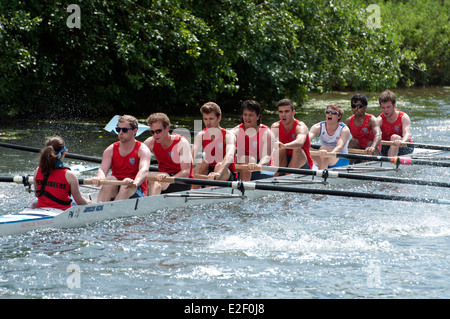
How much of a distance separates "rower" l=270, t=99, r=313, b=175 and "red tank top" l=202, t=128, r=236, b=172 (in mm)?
1073

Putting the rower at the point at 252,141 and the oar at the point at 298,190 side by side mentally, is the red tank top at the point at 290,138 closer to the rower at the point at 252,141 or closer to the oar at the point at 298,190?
the rower at the point at 252,141

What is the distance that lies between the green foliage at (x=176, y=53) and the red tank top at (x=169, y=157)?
7.04 m

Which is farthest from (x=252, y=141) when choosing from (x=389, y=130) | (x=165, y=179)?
(x=389, y=130)

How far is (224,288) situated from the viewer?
5.99 meters

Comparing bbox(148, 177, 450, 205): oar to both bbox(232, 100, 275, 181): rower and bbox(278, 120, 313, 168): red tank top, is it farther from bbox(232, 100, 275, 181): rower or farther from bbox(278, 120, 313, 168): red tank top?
bbox(278, 120, 313, 168): red tank top

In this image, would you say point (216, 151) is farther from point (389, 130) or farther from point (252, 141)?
point (389, 130)

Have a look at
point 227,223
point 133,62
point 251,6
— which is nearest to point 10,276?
point 227,223

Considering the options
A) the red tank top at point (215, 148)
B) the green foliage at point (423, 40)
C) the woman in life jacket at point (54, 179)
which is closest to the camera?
the woman in life jacket at point (54, 179)

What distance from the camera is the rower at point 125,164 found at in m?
8.02

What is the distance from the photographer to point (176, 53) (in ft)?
59.6

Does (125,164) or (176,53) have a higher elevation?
(176,53)

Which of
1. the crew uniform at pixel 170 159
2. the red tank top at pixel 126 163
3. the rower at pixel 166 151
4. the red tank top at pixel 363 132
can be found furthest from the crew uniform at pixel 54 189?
the red tank top at pixel 363 132

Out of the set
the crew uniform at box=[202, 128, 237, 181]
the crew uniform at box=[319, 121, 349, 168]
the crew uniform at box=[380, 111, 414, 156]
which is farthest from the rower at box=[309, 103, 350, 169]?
the crew uniform at box=[202, 128, 237, 181]

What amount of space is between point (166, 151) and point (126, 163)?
0.86m
